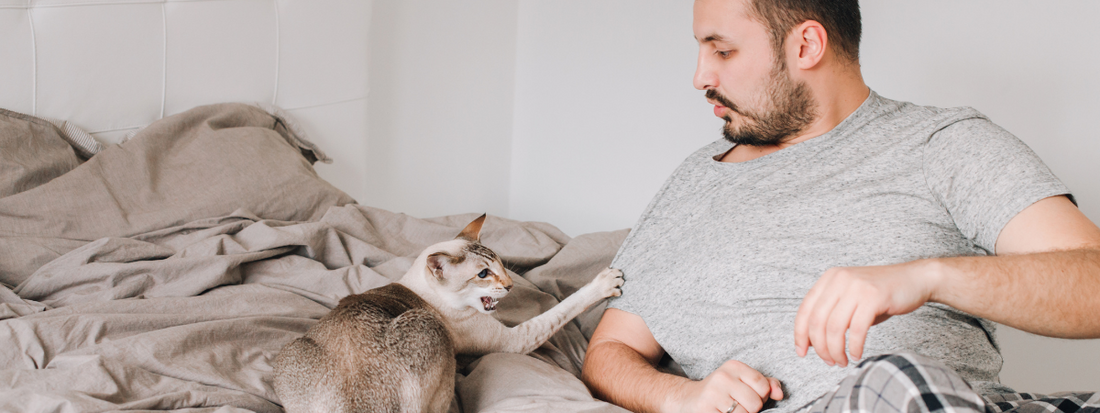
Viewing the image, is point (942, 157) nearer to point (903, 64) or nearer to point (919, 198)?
point (919, 198)

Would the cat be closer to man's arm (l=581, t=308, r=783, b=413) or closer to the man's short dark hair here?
man's arm (l=581, t=308, r=783, b=413)

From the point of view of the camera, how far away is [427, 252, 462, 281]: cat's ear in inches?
48.1

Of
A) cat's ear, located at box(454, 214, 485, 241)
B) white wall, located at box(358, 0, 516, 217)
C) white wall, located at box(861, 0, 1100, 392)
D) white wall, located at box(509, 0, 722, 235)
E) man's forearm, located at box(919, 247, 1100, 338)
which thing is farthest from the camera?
white wall, located at box(358, 0, 516, 217)

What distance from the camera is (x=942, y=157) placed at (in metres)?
0.98

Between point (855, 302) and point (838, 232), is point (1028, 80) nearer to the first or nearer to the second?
point (838, 232)

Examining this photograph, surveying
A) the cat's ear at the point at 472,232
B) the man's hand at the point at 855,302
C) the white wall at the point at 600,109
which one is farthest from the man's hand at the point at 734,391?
the white wall at the point at 600,109

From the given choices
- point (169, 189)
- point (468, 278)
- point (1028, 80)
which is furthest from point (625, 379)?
point (1028, 80)

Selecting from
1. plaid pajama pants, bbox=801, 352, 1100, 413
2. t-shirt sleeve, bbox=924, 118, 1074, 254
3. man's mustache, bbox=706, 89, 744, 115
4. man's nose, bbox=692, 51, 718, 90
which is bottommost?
plaid pajama pants, bbox=801, 352, 1100, 413

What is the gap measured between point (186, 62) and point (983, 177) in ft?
6.58

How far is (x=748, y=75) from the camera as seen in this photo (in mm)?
1162

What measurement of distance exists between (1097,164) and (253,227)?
206cm

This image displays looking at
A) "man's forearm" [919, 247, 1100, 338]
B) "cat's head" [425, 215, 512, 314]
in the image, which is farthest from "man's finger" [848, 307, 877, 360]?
"cat's head" [425, 215, 512, 314]

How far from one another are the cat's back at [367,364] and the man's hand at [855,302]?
1.69ft

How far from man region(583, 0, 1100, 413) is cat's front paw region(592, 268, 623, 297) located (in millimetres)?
20
